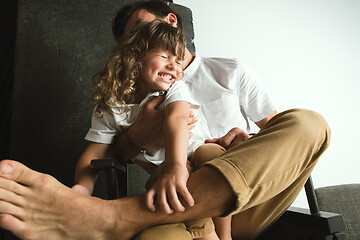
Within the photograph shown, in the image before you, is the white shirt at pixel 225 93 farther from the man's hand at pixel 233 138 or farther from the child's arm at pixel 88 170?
the child's arm at pixel 88 170

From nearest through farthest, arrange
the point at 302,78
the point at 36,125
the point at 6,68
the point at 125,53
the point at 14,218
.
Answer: the point at 14,218, the point at 125,53, the point at 36,125, the point at 6,68, the point at 302,78

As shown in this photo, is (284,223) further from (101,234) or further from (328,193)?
(328,193)

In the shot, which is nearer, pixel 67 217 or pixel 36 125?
pixel 67 217

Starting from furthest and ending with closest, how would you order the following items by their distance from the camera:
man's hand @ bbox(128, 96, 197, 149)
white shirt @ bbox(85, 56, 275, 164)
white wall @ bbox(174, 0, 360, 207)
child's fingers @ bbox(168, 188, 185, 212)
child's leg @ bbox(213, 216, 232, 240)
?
white wall @ bbox(174, 0, 360, 207) → white shirt @ bbox(85, 56, 275, 164) → man's hand @ bbox(128, 96, 197, 149) → child's leg @ bbox(213, 216, 232, 240) → child's fingers @ bbox(168, 188, 185, 212)

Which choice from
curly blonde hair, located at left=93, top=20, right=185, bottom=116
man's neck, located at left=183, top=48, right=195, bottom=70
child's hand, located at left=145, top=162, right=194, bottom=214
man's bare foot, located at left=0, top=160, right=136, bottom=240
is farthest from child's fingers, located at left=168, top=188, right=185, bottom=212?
man's neck, located at left=183, top=48, right=195, bottom=70

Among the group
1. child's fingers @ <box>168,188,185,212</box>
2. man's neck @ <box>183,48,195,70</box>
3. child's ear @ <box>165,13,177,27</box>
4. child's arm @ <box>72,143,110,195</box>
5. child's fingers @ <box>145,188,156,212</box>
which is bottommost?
child's arm @ <box>72,143,110,195</box>

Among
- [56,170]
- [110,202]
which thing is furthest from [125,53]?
[56,170]

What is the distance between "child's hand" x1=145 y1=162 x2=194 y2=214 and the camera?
1.70 ft

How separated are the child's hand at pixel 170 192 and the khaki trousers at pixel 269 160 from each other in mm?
52

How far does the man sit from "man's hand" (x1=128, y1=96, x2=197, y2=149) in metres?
0.25

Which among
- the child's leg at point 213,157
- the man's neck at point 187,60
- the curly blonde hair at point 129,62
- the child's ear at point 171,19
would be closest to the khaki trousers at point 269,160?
the child's leg at point 213,157

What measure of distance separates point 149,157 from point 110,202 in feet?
0.88

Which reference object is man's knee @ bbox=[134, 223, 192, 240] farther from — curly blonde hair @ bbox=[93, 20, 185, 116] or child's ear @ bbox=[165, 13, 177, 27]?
child's ear @ bbox=[165, 13, 177, 27]

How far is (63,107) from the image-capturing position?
4.01 ft
